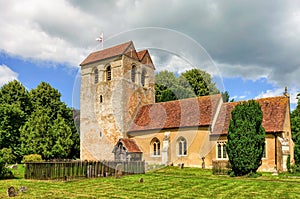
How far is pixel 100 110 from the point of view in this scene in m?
37.2

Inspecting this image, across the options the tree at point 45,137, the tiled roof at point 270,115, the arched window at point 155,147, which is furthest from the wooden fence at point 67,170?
the tree at point 45,137

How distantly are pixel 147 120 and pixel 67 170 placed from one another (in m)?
14.7

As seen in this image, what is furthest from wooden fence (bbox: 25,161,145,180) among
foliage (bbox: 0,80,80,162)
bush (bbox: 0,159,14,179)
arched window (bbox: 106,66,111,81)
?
arched window (bbox: 106,66,111,81)

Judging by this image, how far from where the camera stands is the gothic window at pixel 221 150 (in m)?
28.9

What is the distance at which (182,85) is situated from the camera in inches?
1024

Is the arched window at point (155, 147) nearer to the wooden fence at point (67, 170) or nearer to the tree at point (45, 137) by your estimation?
the wooden fence at point (67, 170)

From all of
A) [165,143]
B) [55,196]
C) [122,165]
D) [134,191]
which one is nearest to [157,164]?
[165,143]

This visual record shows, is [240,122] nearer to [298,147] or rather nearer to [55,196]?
[298,147]

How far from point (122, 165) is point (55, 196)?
1123 cm

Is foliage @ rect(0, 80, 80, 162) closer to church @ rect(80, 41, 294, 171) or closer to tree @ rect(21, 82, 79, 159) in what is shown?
tree @ rect(21, 82, 79, 159)

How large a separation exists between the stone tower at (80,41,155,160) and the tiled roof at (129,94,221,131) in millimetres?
1439

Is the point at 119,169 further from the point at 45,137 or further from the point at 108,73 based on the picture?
the point at 45,137

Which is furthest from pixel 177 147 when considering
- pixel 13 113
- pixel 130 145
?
pixel 13 113

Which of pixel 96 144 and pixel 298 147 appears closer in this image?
Result: pixel 298 147
